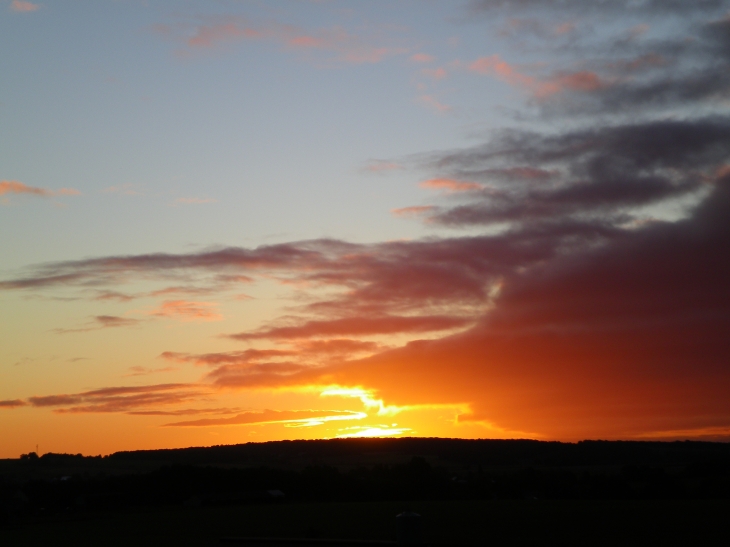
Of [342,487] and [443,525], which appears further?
[342,487]

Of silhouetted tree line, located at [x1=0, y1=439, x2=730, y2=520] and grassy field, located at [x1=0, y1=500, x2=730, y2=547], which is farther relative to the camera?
silhouetted tree line, located at [x1=0, y1=439, x2=730, y2=520]

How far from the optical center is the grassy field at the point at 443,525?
48.2 meters

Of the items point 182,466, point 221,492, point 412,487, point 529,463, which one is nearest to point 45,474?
point 182,466

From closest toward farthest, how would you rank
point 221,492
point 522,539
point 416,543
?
point 416,543
point 522,539
point 221,492

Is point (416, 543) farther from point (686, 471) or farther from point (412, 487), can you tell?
point (686, 471)

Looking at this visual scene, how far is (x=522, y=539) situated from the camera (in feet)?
157

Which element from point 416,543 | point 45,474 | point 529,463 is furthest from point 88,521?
point 529,463

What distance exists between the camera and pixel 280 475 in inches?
4247

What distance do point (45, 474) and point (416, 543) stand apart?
12830 cm

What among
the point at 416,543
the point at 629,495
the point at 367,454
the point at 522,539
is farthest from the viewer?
the point at 367,454

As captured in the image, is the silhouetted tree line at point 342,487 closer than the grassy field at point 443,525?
No

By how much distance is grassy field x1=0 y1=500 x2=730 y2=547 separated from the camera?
48219mm

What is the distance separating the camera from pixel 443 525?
56.2 m

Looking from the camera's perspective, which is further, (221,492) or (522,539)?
(221,492)
